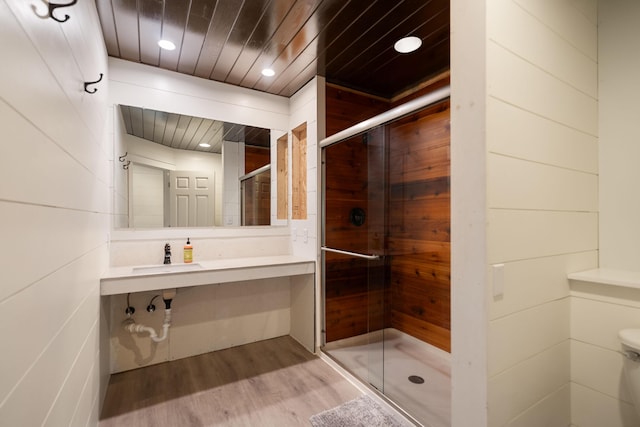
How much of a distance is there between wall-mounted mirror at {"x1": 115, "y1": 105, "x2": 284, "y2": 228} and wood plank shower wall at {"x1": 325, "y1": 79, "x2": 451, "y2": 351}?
761mm

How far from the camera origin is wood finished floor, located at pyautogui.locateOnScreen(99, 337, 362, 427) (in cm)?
181

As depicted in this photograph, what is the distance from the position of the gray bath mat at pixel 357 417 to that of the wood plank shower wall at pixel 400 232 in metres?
0.80

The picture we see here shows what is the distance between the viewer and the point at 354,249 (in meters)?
2.73

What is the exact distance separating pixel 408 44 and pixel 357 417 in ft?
8.39

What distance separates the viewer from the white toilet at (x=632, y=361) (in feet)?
3.63

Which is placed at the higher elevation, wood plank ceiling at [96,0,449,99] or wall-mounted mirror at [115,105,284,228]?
wood plank ceiling at [96,0,449,99]

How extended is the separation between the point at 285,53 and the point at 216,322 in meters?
2.36

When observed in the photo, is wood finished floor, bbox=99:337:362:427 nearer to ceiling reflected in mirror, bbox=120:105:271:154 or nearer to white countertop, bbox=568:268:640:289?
white countertop, bbox=568:268:640:289

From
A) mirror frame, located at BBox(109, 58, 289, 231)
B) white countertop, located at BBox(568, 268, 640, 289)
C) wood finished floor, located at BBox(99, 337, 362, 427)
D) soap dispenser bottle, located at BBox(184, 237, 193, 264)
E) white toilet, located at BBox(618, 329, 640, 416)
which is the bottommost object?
wood finished floor, located at BBox(99, 337, 362, 427)

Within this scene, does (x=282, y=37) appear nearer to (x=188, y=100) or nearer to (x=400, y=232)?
(x=188, y=100)

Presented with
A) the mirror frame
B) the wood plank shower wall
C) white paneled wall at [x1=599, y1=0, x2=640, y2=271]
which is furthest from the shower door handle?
white paneled wall at [x1=599, y1=0, x2=640, y2=271]

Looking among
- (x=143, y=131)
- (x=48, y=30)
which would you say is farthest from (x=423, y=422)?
(x=143, y=131)

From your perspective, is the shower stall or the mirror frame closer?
the mirror frame

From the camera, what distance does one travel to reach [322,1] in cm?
169
